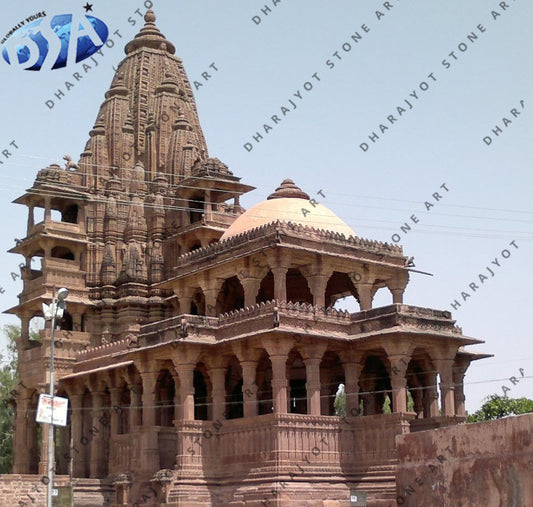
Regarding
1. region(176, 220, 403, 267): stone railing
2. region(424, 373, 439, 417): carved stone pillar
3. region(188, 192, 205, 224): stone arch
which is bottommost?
region(424, 373, 439, 417): carved stone pillar

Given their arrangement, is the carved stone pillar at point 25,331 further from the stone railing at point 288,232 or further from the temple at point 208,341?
the stone railing at point 288,232

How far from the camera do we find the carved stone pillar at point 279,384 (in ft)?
108

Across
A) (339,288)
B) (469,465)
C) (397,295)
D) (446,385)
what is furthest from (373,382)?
(469,465)

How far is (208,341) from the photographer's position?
116ft

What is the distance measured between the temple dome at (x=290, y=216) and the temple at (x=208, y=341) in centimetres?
10

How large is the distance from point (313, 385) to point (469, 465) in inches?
348

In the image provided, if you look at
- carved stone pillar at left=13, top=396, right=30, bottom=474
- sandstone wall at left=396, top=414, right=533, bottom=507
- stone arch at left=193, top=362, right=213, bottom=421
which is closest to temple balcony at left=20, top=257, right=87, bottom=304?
carved stone pillar at left=13, top=396, right=30, bottom=474

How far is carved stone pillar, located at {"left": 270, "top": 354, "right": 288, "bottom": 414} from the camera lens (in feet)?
108

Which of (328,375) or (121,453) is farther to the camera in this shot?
(328,375)

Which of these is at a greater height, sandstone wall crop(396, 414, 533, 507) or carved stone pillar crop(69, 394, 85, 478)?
carved stone pillar crop(69, 394, 85, 478)

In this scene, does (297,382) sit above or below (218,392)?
above

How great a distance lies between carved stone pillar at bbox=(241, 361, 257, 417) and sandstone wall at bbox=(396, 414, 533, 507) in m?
6.49

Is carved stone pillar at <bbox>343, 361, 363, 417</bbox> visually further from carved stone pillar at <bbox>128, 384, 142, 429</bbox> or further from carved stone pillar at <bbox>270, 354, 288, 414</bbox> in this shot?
carved stone pillar at <bbox>128, 384, 142, 429</bbox>

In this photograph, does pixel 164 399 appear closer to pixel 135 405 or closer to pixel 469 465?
pixel 135 405
